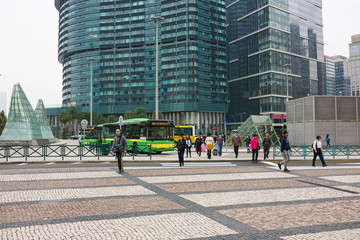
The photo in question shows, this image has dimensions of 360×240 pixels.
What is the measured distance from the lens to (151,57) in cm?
11806

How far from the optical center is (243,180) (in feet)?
37.2

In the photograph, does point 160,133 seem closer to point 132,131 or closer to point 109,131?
point 132,131

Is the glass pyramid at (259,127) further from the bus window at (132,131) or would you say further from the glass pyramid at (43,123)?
the glass pyramid at (43,123)

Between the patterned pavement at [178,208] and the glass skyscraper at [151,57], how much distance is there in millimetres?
99418

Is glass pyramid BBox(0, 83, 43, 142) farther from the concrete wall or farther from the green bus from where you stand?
the concrete wall

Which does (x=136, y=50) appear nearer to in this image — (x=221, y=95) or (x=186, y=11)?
(x=186, y=11)

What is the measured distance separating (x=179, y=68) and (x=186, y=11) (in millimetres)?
19994

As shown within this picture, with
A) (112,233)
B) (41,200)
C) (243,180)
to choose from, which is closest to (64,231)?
(112,233)

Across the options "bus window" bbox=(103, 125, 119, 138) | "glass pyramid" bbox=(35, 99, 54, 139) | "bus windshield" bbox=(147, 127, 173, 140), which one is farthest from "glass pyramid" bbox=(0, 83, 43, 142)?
"bus windshield" bbox=(147, 127, 173, 140)

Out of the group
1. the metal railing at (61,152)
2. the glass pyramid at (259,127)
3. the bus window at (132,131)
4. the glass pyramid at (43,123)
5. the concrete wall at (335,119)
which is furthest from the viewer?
the glass pyramid at (43,123)

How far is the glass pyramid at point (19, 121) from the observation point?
42.7 metres

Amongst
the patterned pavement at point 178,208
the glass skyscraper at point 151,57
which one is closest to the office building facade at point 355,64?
the glass skyscraper at point 151,57

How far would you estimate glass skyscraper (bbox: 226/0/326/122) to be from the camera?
97.6 m

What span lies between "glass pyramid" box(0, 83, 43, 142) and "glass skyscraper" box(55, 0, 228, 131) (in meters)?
68.4
